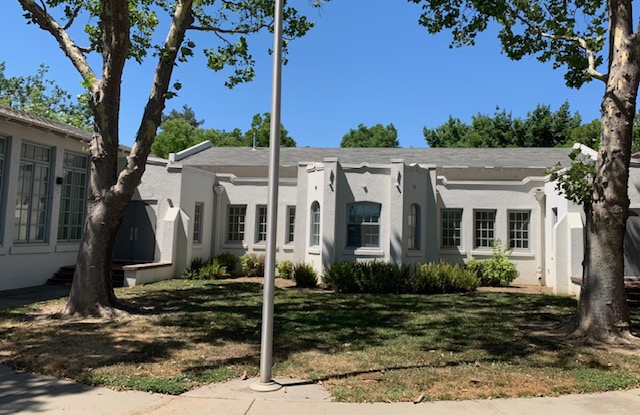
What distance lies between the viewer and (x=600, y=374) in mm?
6082

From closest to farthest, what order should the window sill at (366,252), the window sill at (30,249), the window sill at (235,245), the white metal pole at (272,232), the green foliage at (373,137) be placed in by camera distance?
the white metal pole at (272,232), the window sill at (30,249), the window sill at (366,252), the window sill at (235,245), the green foliage at (373,137)

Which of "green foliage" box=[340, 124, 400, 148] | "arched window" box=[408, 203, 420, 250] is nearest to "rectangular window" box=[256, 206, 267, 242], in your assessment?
"arched window" box=[408, 203, 420, 250]

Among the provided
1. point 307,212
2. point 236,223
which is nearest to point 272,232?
point 307,212

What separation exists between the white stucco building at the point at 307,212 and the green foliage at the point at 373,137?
30304 millimetres

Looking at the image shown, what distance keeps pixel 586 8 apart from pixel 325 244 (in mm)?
9768

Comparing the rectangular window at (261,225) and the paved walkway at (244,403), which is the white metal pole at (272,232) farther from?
the rectangular window at (261,225)

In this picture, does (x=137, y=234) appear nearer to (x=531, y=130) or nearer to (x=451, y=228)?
(x=451, y=228)

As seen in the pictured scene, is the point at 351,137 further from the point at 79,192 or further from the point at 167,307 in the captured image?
the point at 167,307

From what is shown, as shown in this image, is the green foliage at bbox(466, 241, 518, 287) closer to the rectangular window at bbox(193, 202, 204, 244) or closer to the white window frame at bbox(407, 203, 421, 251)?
the white window frame at bbox(407, 203, 421, 251)

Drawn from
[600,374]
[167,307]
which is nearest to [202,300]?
[167,307]

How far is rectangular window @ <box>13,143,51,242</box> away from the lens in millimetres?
13492

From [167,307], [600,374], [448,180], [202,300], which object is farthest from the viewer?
[448,180]

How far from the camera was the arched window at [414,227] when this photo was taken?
53.4 ft

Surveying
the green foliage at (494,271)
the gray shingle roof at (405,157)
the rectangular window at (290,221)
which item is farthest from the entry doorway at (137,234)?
the green foliage at (494,271)
